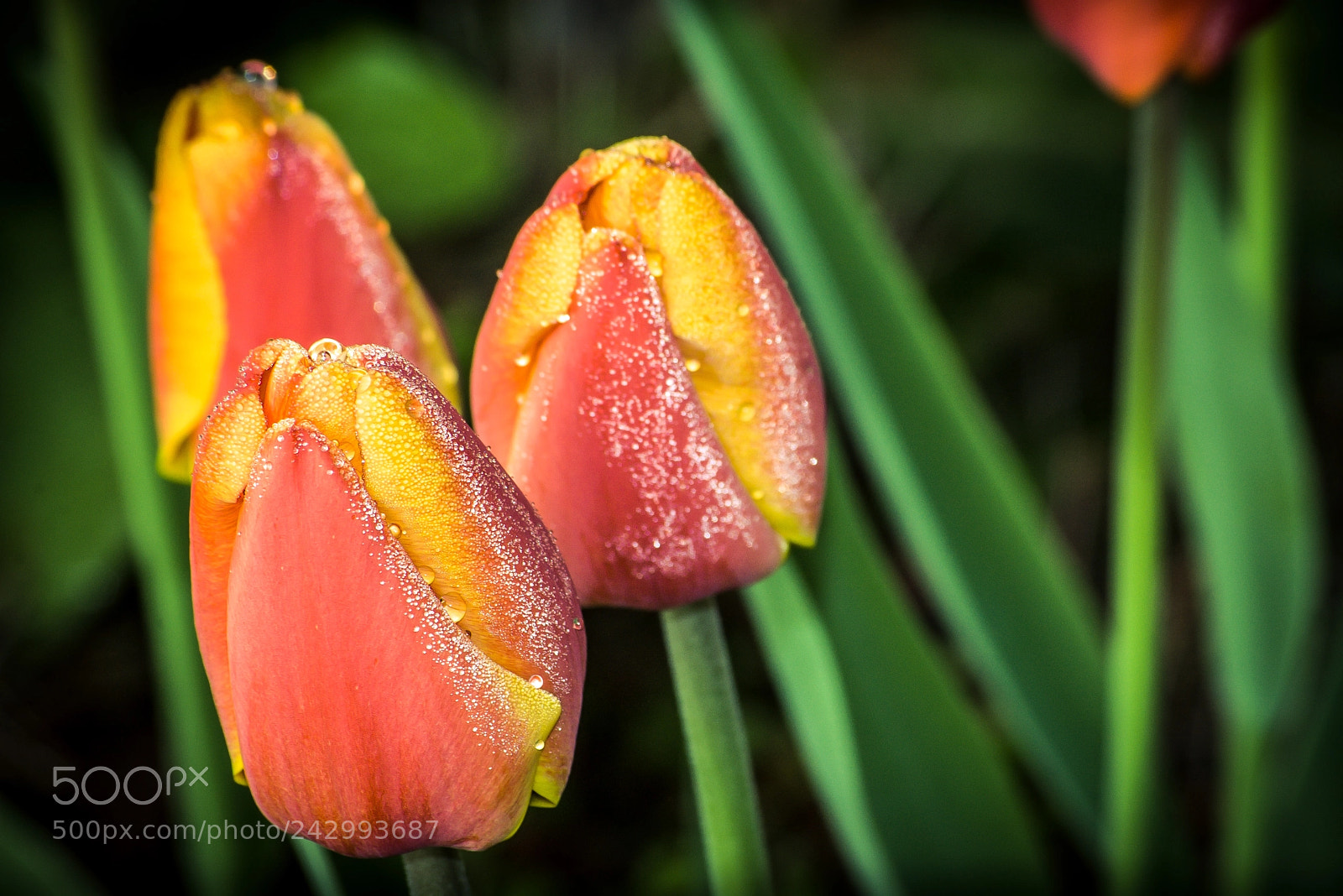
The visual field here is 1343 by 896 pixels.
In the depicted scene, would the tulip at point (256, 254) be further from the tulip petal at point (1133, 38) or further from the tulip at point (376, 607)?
the tulip petal at point (1133, 38)

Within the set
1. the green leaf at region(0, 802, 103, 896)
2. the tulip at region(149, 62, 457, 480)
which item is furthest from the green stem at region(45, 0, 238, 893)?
the tulip at region(149, 62, 457, 480)

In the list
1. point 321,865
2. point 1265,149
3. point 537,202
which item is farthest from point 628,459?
point 537,202

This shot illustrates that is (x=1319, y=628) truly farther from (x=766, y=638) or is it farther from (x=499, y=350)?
(x=499, y=350)

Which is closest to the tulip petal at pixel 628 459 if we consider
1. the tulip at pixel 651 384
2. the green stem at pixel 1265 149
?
the tulip at pixel 651 384

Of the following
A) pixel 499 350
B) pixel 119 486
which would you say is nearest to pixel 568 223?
pixel 499 350

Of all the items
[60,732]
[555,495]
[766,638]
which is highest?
[555,495]

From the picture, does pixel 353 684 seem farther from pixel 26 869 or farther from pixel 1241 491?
pixel 1241 491
